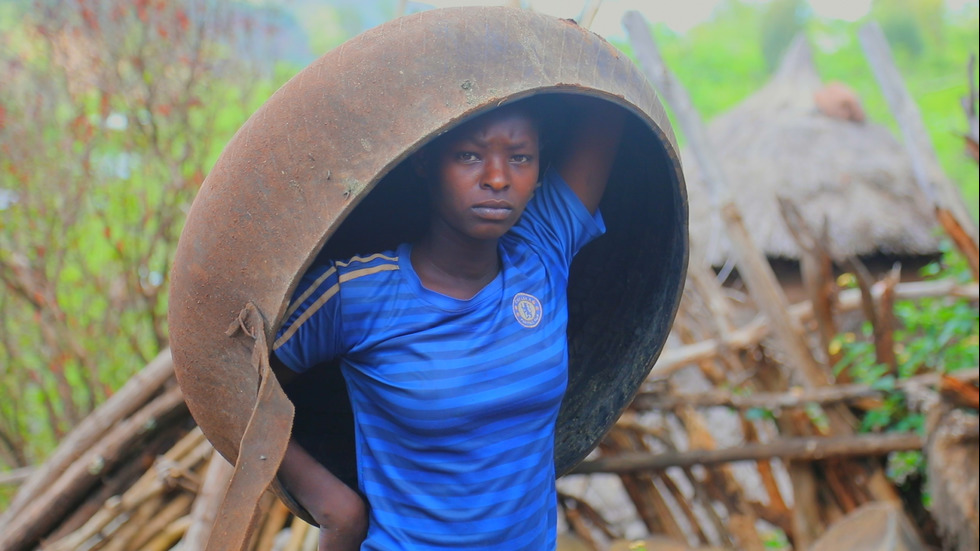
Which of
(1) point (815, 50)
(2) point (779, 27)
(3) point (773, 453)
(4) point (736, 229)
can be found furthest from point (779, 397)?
(1) point (815, 50)

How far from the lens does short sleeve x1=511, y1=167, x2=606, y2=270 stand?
1.77 meters

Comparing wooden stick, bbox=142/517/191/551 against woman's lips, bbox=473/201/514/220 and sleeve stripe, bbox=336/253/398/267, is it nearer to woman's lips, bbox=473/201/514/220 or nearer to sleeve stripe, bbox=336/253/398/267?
sleeve stripe, bbox=336/253/398/267

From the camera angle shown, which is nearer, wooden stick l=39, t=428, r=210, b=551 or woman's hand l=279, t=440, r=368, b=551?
woman's hand l=279, t=440, r=368, b=551

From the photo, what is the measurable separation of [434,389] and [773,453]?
264 centimetres

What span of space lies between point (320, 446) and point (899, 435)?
261cm

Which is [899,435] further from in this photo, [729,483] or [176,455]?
[176,455]

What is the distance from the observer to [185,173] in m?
5.41

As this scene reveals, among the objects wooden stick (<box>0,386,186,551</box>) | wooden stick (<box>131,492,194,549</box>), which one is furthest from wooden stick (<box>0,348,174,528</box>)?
wooden stick (<box>131,492,194,549</box>)

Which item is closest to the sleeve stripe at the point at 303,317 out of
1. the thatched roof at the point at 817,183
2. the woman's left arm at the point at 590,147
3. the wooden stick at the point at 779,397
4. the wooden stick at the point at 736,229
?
the woman's left arm at the point at 590,147

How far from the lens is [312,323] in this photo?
4.74 feet

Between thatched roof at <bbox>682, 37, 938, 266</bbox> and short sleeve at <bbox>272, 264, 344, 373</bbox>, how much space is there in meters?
7.20

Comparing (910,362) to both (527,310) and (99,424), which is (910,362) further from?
(99,424)

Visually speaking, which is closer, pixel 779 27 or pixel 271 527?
pixel 271 527

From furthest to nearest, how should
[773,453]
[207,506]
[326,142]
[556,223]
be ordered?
[773,453]
[207,506]
[556,223]
[326,142]
